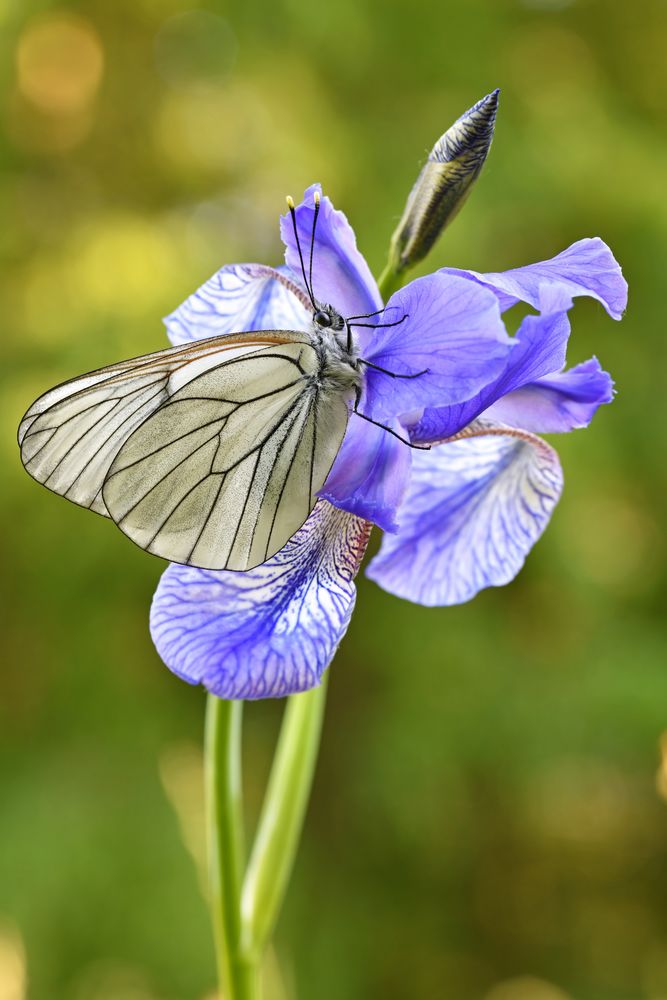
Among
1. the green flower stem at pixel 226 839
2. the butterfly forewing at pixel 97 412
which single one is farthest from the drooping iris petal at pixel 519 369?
the green flower stem at pixel 226 839

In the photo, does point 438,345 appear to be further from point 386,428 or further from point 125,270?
point 125,270

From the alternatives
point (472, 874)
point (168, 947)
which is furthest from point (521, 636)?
point (168, 947)

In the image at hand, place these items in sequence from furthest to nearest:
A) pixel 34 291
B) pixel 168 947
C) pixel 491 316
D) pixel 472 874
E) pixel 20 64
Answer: pixel 472 874 < pixel 20 64 < pixel 34 291 < pixel 168 947 < pixel 491 316

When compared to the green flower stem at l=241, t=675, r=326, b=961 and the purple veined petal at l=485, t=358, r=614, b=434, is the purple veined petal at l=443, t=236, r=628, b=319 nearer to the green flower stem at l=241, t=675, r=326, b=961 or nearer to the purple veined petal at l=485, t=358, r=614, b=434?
the purple veined petal at l=485, t=358, r=614, b=434

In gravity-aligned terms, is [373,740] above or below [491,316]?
below

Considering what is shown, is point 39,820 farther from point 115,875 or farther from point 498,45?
point 498,45
